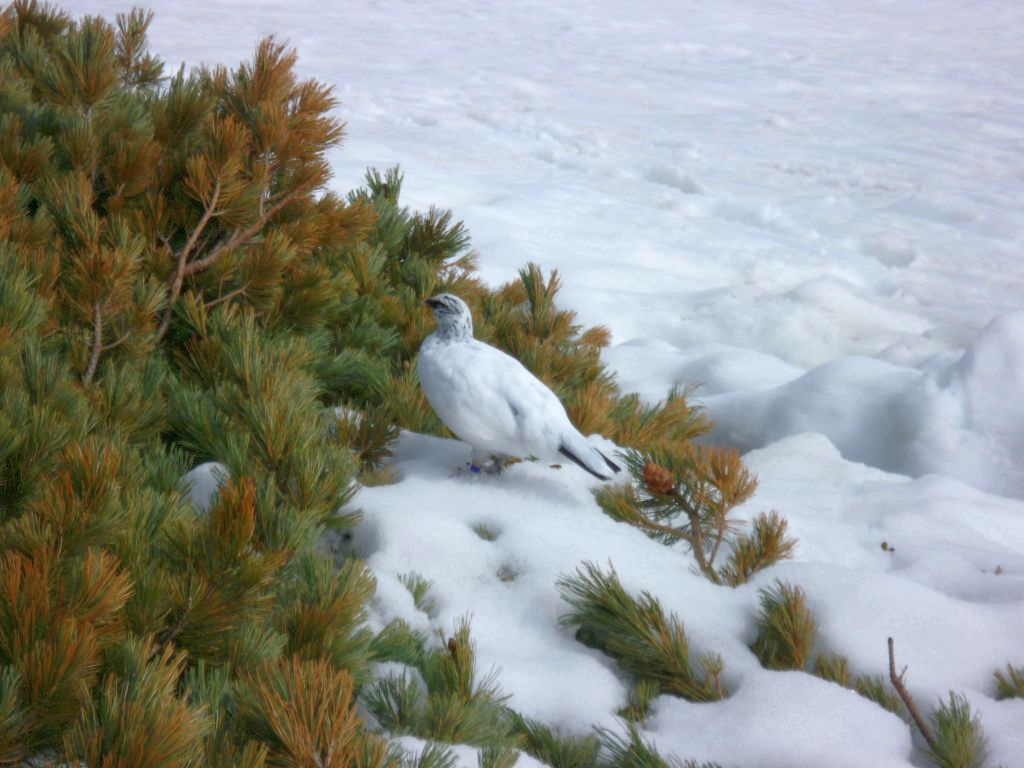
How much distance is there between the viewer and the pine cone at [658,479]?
1.93 meters

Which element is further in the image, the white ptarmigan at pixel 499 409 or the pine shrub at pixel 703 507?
the white ptarmigan at pixel 499 409

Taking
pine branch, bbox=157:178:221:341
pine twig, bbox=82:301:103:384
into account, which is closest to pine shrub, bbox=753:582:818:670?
pine twig, bbox=82:301:103:384

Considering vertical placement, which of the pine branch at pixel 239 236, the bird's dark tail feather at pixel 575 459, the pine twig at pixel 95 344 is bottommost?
the bird's dark tail feather at pixel 575 459

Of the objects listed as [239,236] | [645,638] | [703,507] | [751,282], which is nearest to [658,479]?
[703,507]

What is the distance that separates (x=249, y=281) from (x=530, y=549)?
3.13 ft

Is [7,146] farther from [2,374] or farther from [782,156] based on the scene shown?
[782,156]

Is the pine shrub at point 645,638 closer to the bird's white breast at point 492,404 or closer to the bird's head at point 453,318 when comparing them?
the bird's white breast at point 492,404

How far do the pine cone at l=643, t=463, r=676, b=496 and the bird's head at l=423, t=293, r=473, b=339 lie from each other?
569 millimetres

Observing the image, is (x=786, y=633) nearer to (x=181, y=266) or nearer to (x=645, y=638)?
(x=645, y=638)

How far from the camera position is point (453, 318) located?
89.7 inches

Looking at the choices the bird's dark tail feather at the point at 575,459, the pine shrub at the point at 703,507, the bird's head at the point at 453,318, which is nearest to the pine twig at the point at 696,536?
the pine shrub at the point at 703,507

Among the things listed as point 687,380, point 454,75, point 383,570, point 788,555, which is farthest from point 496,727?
point 454,75

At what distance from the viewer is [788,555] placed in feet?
6.64

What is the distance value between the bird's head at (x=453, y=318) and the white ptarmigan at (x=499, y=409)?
2.7 inches
